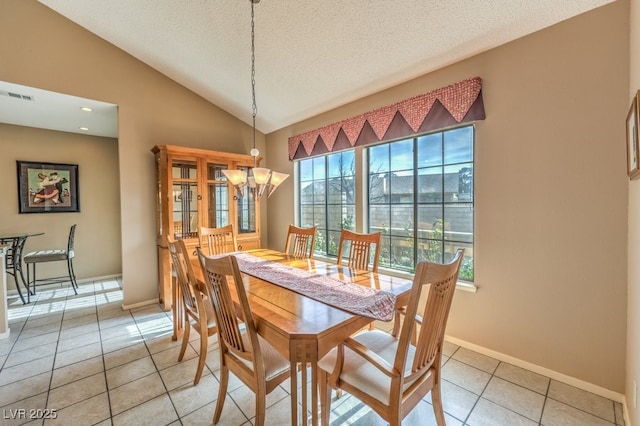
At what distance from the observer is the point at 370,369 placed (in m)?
1.36

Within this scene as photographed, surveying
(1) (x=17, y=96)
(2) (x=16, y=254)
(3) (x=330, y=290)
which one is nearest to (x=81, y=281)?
(2) (x=16, y=254)

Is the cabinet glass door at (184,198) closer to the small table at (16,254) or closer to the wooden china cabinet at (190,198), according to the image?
the wooden china cabinet at (190,198)

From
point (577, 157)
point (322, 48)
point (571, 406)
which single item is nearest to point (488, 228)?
point (577, 157)

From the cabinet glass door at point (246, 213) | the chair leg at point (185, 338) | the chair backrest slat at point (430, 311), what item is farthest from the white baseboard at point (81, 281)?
the chair backrest slat at point (430, 311)

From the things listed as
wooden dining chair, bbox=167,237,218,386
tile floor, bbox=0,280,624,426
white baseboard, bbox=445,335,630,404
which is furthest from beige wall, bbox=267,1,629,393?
wooden dining chair, bbox=167,237,218,386

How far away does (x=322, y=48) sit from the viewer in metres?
2.53

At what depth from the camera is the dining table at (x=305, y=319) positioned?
3.93ft

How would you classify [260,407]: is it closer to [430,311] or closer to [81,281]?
[430,311]

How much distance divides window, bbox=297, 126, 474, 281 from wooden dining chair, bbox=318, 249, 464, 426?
4.22 ft

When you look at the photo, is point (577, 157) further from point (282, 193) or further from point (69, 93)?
point (69, 93)

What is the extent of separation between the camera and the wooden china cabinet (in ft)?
10.9

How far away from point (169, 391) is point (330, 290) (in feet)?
4.37

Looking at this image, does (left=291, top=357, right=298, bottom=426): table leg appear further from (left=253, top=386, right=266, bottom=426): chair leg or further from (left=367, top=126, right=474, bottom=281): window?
(left=367, top=126, right=474, bottom=281): window

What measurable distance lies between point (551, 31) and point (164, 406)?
3.62 metres
